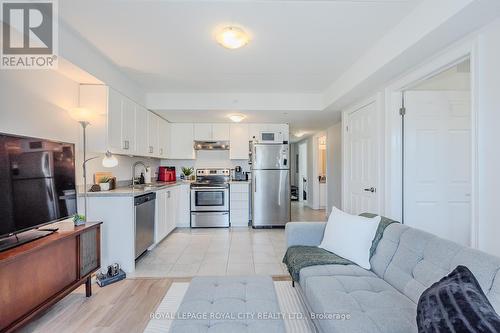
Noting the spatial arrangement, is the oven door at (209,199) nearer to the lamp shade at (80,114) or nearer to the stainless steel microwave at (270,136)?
the stainless steel microwave at (270,136)

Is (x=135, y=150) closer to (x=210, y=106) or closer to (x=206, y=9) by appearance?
(x=210, y=106)

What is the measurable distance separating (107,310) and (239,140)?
375 centimetres

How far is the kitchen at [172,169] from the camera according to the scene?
9.22 ft

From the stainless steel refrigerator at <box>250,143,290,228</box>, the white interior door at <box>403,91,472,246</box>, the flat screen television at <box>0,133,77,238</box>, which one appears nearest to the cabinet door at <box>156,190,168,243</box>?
the flat screen television at <box>0,133,77,238</box>

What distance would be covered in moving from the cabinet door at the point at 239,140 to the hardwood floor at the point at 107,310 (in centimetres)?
310

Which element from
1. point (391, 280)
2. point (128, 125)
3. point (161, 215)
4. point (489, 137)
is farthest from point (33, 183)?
A: point (489, 137)

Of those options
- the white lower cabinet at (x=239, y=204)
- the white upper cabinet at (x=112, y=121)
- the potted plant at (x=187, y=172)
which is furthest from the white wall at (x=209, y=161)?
the white upper cabinet at (x=112, y=121)

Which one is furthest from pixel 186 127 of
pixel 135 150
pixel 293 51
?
pixel 293 51

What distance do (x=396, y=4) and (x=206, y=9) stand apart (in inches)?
56.8

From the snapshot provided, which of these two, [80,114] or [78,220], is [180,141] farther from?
[78,220]

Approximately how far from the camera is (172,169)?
Answer: 17.1 feet

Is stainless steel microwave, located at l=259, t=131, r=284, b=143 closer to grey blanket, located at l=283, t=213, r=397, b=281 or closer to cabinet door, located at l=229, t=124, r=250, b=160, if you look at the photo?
cabinet door, located at l=229, t=124, r=250, b=160

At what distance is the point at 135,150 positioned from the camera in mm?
3611

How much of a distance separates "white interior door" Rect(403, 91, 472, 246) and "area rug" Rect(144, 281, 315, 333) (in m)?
1.58
